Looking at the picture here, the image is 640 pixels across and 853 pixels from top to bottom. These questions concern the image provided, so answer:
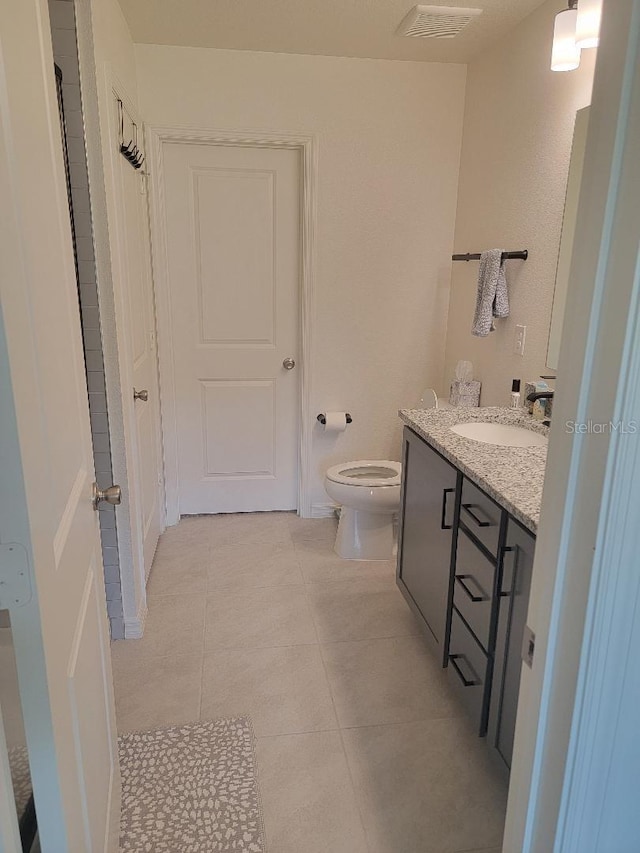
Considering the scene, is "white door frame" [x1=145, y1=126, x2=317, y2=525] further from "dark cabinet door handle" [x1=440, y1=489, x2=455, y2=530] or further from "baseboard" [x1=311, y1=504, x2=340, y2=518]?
"dark cabinet door handle" [x1=440, y1=489, x2=455, y2=530]

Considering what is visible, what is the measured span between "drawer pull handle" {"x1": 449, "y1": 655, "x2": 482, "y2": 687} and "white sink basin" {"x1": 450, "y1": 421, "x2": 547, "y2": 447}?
75 centimetres

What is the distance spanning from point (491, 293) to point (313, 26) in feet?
4.64

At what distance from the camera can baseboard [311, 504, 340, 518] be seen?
3.55m

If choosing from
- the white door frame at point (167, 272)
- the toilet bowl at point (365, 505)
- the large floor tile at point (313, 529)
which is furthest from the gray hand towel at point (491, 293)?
the large floor tile at point (313, 529)

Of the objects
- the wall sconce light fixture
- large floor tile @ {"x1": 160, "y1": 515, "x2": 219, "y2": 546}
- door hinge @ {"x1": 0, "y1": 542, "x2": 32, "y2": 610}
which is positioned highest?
the wall sconce light fixture

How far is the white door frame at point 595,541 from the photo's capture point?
0.60m

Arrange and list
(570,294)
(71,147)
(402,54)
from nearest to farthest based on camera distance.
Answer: (570,294) → (71,147) → (402,54)

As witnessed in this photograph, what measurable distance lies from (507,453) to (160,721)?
1430mm

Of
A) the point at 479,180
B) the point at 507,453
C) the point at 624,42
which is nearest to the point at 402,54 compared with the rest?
the point at 479,180

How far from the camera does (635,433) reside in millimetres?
623

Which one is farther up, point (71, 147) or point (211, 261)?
point (71, 147)

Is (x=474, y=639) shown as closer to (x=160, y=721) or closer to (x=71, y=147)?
(x=160, y=721)

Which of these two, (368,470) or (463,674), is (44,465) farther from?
(368,470)

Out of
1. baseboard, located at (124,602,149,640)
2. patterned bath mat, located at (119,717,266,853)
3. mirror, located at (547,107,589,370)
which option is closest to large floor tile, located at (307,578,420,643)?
patterned bath mat, located at (119,717,266,853)
